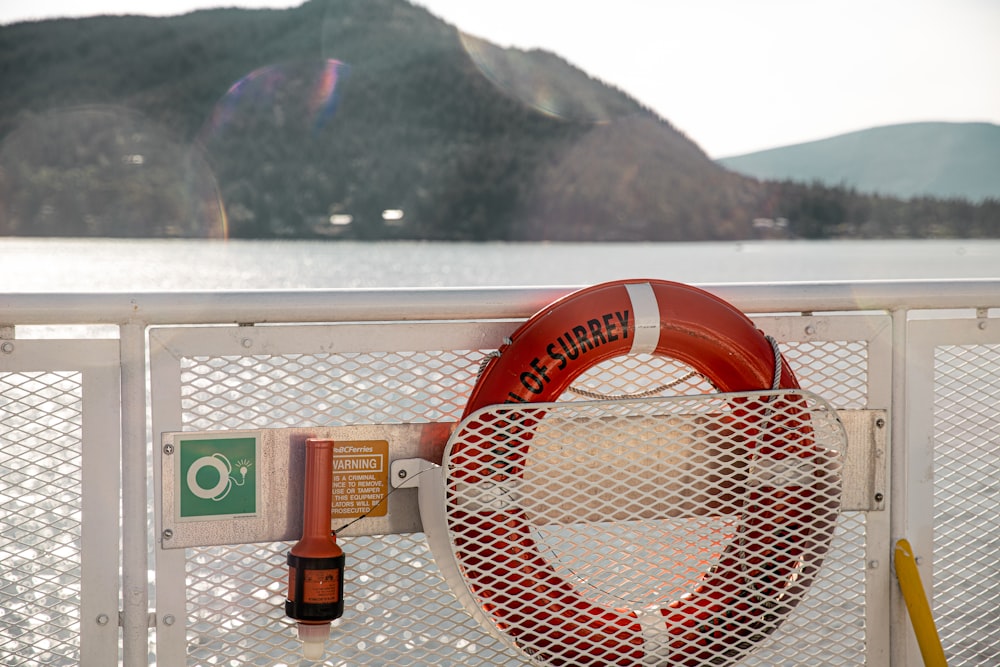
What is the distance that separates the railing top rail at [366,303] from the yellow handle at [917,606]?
437 mm

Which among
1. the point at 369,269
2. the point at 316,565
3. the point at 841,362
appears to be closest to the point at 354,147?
the point at 369,269

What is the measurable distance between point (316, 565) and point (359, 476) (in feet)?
0.55

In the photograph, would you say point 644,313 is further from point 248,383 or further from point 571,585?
point 248,383

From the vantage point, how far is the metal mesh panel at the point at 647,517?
1.56 metres

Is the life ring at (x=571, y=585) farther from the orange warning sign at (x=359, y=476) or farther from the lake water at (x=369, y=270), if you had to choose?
the lake water at (x=369, y=270)

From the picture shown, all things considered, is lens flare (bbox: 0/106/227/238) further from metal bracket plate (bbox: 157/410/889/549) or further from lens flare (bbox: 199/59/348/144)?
metal bracket plate (bbox: 157/410/889/549)

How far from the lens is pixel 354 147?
134375mm

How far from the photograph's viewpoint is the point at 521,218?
126 meters

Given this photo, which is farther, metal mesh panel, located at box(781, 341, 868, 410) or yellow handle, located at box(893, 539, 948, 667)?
metal mesh panel, located at box(781, 341, 868, 410)

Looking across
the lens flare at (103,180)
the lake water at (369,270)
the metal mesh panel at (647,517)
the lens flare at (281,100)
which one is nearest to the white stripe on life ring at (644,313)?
the metal mesh panel at (647,517)

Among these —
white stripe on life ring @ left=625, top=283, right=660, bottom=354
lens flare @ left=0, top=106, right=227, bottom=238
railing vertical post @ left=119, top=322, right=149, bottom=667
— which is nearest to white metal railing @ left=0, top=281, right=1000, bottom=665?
railing vertical post @ left=119, top=322, right=149, bottom=667

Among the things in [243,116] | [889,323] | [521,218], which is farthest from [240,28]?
[889,323]

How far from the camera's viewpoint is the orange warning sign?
160 cm

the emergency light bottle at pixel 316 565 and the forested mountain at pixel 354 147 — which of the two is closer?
the emergency light bottle at pixel 316 565
